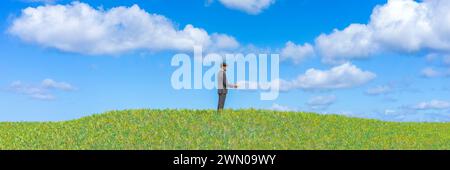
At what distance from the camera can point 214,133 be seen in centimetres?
2625

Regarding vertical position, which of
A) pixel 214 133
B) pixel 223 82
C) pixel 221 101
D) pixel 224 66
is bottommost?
pixel 214 133

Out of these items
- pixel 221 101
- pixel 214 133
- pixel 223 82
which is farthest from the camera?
pixel 221 101

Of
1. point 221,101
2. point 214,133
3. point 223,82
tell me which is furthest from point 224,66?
point 214,133

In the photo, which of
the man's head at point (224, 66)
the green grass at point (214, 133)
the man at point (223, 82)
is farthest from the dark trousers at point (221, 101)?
the man's head at point (224, 66)

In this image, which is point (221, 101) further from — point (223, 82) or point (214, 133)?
point (214, 133)

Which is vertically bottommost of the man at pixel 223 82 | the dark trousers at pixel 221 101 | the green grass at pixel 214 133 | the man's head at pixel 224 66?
the green grass at pixel 214 133

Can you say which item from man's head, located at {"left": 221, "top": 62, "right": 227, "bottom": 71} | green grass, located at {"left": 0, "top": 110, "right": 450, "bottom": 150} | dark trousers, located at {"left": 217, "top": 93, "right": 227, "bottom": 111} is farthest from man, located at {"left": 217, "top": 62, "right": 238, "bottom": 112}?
green grass, located at {"left": 0, "top": 110, "right": 450, "bottom": 150}

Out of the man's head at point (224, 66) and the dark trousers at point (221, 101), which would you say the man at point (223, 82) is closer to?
the man's head at point (224, 66)

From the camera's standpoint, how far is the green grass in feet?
81.9

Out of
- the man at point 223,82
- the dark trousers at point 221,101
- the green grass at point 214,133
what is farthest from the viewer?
the dark trousers at point 221,101

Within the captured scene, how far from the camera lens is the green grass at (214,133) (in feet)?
81.9

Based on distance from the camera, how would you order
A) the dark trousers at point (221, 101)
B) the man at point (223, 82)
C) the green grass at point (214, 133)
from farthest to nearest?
the dark trousers at point (221, 101) < the man at point (223, 82) < the green grass at point (214, 133)

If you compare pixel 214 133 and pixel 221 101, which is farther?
pixel 221 101
